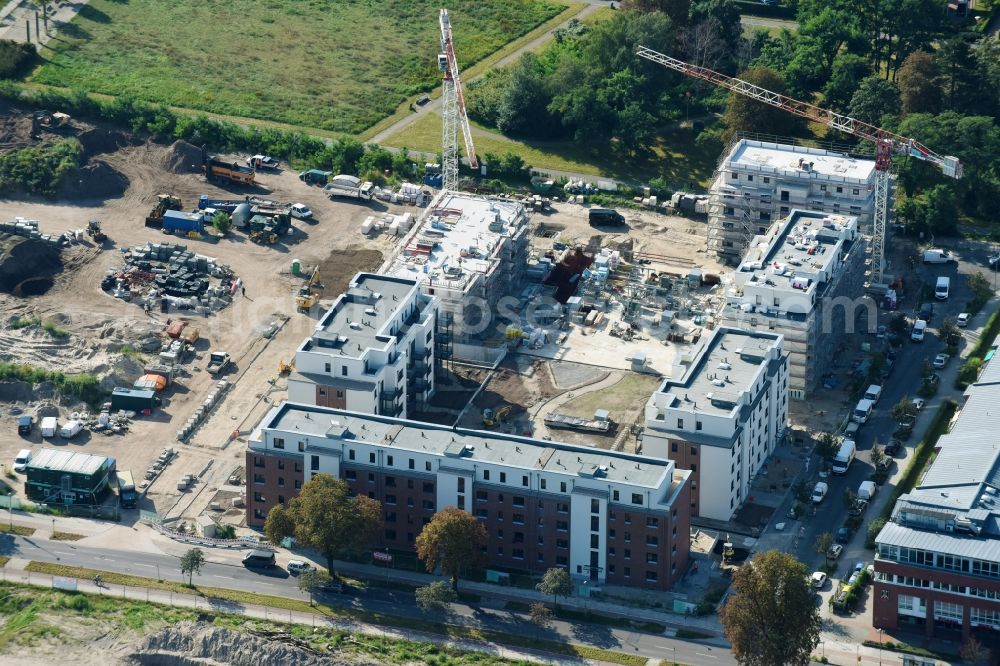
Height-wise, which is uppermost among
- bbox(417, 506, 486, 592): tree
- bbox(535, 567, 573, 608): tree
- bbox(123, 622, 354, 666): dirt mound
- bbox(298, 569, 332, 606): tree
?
bbox(417, 506, 486, 592): tree

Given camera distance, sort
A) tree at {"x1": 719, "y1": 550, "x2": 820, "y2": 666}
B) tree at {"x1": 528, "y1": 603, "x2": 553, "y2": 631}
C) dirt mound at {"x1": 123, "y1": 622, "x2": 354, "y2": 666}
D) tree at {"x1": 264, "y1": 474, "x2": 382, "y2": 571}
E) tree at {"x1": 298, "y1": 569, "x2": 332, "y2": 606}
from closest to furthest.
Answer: tree at {"x1": 719, "y1": 550, "x2": 820, "y2": 666} < dirt mound at {"x1": 123, "y1": 622, "x2": 354, "y2": 666} < tree at {"x1": 528, "y1": 603, "x2": 553, "y2": 631} < tree at {"x1": 298, "y1": 569, "x2": 332, "y2": 606} < tree at {"x1": 264, "y1": 474, "x2": 382, "y2": 571}

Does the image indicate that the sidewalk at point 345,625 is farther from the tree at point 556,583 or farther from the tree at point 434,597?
the tree at point 556,583

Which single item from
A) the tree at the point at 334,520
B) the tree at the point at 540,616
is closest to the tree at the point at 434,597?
the tree at the point at 334,520

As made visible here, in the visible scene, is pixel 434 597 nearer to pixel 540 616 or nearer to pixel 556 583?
pixel 540 616

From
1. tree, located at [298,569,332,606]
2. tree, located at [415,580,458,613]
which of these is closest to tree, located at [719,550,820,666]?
tree, located at [415,580,458,613]

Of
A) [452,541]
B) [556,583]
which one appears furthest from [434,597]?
[556,583]

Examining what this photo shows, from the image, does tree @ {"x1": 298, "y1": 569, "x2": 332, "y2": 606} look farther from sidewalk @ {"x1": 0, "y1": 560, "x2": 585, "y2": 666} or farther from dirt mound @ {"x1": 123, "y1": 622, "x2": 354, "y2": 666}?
dirt mound @ {"x1": 123, "y1": 622, "x2": 354, "y2": 666}
